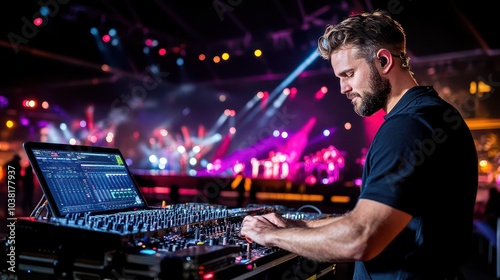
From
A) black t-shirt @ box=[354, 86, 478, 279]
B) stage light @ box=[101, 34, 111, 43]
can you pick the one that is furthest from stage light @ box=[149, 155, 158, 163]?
black t-shirt @ box=[354, 86, 478, 279]

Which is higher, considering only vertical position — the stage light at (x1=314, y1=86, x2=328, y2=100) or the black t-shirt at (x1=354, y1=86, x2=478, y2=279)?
the stage light at (x1=314, y1=86, x2=328, y2=100)

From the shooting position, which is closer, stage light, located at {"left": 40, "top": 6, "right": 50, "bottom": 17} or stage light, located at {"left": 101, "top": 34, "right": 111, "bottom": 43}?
stage light, located at {"left": 40, "top": 6, "right": 50, "bottom": 17}

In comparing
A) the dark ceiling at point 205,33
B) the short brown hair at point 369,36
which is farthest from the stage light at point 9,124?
the short brown hair at point 369,36

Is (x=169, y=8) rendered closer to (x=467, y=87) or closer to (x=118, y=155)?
(x=467, y=87)

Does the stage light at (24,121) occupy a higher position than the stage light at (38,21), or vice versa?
the stage light at (38,21)

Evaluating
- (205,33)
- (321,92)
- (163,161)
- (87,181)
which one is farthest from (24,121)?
(87,181)

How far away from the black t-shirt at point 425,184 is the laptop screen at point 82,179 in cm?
130

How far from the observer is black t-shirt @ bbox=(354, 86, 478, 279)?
1.38m
